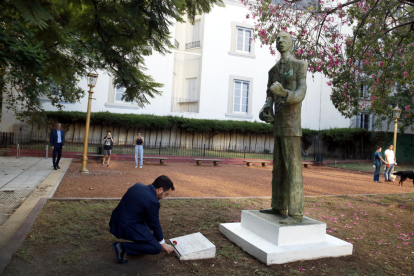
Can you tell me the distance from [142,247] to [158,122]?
16.7 meters

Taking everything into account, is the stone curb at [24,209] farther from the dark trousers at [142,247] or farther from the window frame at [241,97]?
the window frame at [241,97]

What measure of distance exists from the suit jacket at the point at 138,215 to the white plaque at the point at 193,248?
354 millimetres

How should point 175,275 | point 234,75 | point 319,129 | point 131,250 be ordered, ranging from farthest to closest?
1. point 319,129
2. point 234,75
3. point 131,250
4. point 175,275

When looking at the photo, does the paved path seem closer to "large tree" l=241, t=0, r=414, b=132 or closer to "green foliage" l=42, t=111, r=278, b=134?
"green foliage" l=42, t=111, r=278, b=134

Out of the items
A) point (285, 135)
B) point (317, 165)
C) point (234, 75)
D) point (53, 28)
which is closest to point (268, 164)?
point (317, 165)

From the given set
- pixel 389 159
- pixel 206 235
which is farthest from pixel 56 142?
pixel 389 159

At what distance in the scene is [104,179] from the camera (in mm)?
10391

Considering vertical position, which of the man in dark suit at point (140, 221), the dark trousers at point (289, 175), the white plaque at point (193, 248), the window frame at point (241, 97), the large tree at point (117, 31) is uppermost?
the window frame at point (241, 97)

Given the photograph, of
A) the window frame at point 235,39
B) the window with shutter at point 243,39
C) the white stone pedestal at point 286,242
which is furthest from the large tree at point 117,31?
the window with shutter at point 243,39

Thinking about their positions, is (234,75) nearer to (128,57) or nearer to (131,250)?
(128,57)

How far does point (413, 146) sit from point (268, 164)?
1472 centimetres

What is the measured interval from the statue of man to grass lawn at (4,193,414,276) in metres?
0.88

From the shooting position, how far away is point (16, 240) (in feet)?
13.9

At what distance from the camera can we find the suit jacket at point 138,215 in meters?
3.74
